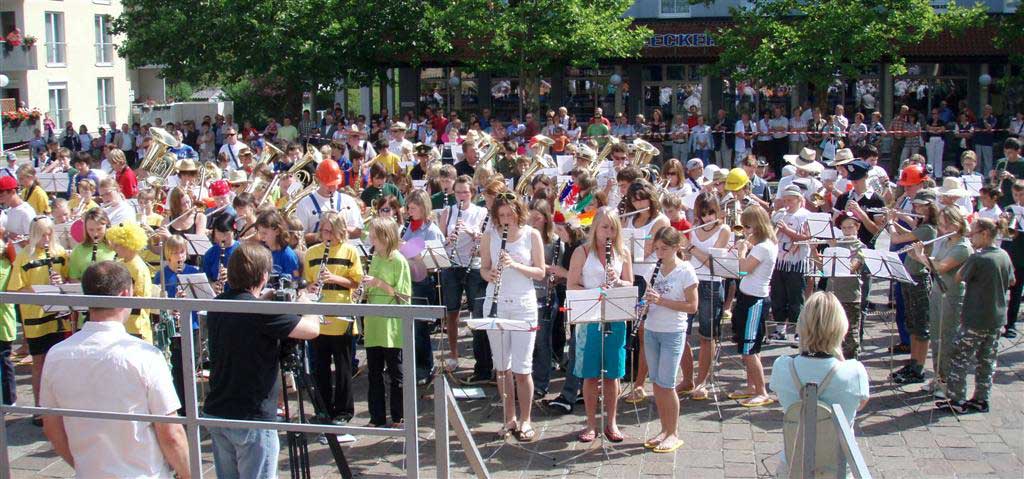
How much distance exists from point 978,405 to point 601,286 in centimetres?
321

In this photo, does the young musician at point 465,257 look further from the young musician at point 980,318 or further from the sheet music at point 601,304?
the young musician at point 980,318

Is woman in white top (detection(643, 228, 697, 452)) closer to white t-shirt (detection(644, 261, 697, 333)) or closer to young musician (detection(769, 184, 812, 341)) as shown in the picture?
white t-shirt (detection(644, 261, 697, 333))

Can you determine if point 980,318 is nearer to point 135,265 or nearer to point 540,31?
point 135,265

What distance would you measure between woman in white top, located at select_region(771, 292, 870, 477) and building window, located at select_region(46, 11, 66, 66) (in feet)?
130

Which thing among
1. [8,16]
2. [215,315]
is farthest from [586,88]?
[215,315]

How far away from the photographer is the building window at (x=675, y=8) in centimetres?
2950

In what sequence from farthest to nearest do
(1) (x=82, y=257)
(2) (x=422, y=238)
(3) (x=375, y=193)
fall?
(3) (x=375, y=193)
(2) (x=422, y=238)
(1) (x=82, y=257)

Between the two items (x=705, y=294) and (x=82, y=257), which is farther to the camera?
(x=705, y=294)

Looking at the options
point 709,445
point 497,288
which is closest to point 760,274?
point 709,445

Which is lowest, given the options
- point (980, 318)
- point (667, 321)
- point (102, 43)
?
point (980, 318)

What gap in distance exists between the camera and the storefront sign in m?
28.2

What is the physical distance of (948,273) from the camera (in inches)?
328

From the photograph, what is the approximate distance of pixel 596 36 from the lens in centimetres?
2478

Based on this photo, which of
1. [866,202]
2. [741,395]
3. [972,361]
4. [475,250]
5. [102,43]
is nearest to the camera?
[972,361]
